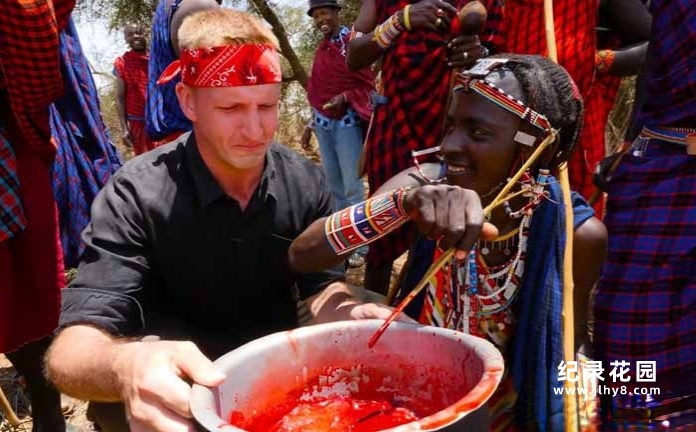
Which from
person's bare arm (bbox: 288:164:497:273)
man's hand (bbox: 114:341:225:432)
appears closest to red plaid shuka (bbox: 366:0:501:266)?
person's bare arm (bbox: 288:164:497:273)

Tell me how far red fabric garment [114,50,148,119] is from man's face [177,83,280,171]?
15.4 feet

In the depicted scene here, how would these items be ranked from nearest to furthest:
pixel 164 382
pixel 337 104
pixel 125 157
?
1. pixel 164 382
2. pixel 337 104
3. pixel 125 157

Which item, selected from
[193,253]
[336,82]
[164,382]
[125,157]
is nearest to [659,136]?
[193,253]

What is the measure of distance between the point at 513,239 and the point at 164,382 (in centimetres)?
115

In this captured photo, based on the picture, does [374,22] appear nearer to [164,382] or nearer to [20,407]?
[164,382]

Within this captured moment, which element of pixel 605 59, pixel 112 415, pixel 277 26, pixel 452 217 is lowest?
pixel 112 415

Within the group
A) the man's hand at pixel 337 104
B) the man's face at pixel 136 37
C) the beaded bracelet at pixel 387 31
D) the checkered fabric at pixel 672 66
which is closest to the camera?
the checkered fabric at pixel 672 66

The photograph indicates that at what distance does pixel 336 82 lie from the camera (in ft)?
15.8

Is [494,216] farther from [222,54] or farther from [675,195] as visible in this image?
[222,54]

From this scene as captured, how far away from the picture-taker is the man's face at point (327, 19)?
15.8 feet

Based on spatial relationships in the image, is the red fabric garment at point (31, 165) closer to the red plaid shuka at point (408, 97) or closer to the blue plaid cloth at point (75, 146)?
the blue plaid cloth at point (75, 146)

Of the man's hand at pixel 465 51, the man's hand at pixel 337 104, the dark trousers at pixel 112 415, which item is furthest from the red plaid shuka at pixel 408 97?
the man's hand at pixel 337 104

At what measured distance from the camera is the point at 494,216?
6.43 feet

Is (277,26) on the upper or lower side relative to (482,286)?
upper
